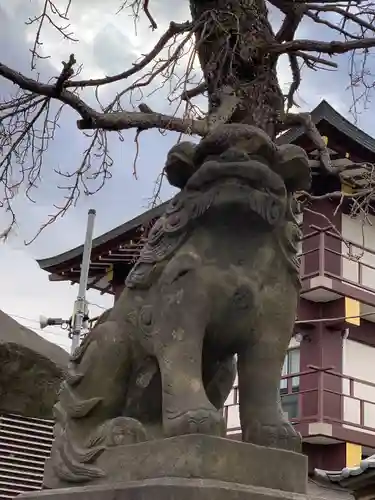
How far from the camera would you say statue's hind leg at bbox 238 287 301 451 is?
200 cm

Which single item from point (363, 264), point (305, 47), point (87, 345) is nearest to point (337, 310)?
point (363, 264)

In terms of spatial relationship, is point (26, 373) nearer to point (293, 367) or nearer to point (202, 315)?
point (202, 315)

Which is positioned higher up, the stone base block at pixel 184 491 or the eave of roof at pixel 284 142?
the eave of roof at pixel 284 142

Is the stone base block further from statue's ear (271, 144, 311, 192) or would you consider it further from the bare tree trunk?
the bare tree trunk

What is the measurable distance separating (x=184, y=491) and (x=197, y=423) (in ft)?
0.66

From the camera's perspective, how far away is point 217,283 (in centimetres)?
196

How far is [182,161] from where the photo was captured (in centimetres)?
213

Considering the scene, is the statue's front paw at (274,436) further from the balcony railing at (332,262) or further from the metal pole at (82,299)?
the balcony railing at (332,262)

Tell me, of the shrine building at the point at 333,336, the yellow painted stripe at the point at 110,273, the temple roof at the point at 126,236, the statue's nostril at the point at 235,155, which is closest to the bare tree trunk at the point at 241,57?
the statue's nostril at the point at 235,155

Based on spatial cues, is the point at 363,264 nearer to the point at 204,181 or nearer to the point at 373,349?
the point at 373,349

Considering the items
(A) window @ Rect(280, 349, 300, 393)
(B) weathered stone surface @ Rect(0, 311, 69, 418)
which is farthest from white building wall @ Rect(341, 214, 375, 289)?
(B) weathered stone surface @ Rect(0, 311, 69, 418)

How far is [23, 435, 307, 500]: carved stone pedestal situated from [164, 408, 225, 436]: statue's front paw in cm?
3

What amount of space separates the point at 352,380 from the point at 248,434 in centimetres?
760

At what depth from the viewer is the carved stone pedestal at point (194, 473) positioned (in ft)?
5.48
